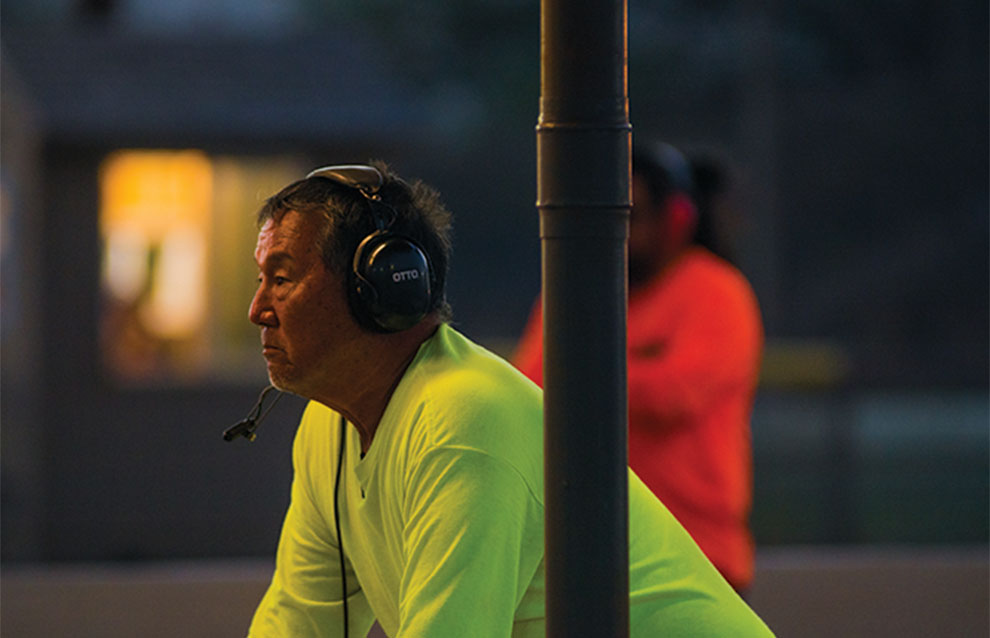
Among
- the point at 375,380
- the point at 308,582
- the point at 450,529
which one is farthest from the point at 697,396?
the point at 450,529

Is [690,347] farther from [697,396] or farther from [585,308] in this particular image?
[585,308]

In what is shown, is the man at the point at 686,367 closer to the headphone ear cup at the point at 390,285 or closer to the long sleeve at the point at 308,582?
the long sleeve at the point at 308,582

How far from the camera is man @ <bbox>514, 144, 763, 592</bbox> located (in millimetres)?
3891

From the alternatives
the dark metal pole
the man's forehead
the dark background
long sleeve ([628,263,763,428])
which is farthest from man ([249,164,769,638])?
the dark background

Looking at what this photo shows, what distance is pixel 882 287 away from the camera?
30172mm

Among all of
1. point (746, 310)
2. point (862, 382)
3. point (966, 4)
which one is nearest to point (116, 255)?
point (746, 310)

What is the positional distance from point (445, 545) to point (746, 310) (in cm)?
229

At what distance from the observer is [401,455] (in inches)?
86.0

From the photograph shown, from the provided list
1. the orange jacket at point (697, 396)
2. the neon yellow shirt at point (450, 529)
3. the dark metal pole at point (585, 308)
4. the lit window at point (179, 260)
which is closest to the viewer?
the dark metal pole at point (585, 308)

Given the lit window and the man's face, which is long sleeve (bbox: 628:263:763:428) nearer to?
the man's face

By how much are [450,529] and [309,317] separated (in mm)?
494

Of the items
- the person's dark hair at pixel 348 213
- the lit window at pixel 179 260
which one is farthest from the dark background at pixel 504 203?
the person's dark hair at pixel 348 213

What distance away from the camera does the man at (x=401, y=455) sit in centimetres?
204

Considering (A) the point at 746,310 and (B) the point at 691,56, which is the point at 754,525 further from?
(B) the point at 691,56
